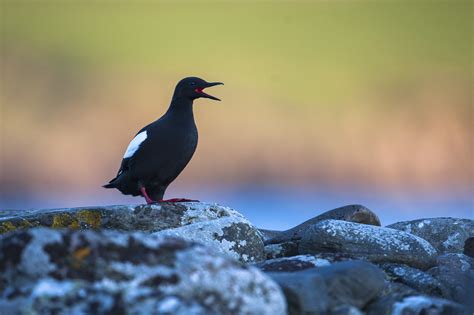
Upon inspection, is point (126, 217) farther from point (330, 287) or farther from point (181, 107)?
point (330, 287)

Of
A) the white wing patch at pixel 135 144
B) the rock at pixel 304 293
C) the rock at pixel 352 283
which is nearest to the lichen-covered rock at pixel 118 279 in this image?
the rock at pixel 304 293

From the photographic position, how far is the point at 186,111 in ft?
37.9

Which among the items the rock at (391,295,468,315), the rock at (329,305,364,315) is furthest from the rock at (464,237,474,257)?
the rock at (329,305,364,315)

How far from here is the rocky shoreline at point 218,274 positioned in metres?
4.21

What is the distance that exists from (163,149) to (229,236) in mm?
2983

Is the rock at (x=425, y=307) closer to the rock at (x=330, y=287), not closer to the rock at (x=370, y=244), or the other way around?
the rock at (x=330, y=287)

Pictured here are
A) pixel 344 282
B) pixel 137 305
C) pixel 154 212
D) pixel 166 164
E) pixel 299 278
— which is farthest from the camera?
pixel 166 164

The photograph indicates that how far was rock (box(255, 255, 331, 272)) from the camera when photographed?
6715mm

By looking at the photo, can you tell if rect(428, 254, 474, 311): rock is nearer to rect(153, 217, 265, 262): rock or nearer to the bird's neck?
rect(153, 217, 265, 262): rock

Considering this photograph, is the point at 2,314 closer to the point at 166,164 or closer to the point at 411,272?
the point at 411,272

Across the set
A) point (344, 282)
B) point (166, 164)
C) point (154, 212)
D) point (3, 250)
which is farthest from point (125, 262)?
point (166, 164)

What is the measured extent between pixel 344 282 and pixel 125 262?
2.16m

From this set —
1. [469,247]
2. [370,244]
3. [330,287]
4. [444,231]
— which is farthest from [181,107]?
[330,287]

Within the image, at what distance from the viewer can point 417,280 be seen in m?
7.69
